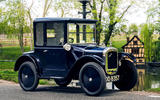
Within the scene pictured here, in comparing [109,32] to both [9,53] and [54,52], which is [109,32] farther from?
[54,52]

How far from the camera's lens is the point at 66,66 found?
35.0ft

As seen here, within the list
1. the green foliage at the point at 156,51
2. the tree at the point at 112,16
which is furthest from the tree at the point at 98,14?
the green foliage at the point at 156,51

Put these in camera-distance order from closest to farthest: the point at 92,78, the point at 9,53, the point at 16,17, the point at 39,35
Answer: the point at 92,78 < the point at 39,35 < the point at 9,53 < the point at 16,17

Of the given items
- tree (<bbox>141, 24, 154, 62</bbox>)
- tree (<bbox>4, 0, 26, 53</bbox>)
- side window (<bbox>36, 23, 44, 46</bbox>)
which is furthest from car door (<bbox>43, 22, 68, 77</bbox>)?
tree (<bbox>141, 24, 154, 62</bbox>)

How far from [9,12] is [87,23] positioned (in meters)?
17.7

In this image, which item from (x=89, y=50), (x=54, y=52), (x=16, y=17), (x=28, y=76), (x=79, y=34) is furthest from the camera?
(x=16, y=17)

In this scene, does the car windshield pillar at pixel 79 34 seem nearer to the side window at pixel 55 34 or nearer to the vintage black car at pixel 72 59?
the vintage black car at pixel 72 59

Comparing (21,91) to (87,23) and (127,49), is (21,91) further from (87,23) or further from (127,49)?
(127,49)

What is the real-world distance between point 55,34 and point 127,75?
2.41m

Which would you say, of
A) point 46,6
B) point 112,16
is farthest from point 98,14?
point 46,6

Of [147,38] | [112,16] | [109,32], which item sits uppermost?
[112,16]

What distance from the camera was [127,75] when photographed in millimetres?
10906

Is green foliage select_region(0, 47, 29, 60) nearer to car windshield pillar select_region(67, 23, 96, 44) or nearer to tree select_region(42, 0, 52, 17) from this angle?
tree select_region(42, 0, 52, 17)

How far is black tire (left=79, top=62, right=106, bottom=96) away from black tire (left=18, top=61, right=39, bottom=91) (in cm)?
180
